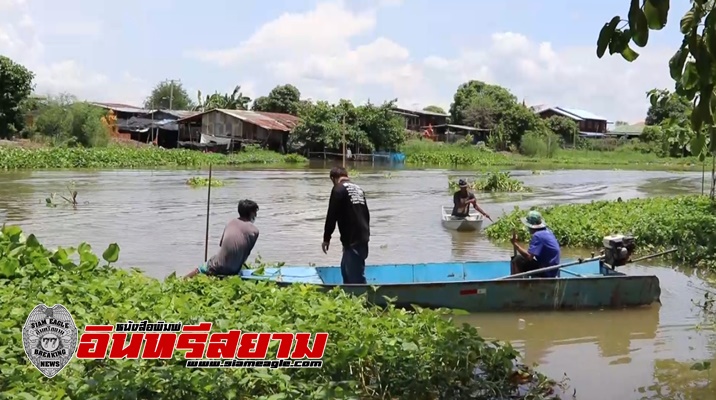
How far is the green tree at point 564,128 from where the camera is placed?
73.6m

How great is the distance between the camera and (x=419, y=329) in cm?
555

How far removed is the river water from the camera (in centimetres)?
726

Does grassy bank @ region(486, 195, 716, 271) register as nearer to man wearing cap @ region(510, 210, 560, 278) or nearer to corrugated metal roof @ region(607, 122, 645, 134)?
man wearing cap @ region(510, 210, 560, 278)

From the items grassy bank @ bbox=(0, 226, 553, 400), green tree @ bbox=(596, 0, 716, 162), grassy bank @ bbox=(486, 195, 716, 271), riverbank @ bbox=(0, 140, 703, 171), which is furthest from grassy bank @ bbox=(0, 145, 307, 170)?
green tree @ bbox=(596, 0, 716, 162)

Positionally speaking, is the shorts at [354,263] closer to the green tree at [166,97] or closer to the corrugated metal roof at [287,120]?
Answer: the corrugated metal roof at [287,120]

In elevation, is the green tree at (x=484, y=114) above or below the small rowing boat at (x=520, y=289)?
above

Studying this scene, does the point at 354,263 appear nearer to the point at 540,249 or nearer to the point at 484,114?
the point at 540,249

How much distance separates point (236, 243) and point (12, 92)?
42086 millimetres

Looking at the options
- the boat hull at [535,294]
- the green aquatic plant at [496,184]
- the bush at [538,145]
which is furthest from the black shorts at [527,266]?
the bush at [538,145]

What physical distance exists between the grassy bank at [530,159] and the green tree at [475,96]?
7481 millimetres

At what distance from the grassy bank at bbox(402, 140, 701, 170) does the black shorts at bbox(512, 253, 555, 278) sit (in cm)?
4307

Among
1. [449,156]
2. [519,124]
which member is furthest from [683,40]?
[519,124]

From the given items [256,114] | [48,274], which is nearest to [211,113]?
[256,114]

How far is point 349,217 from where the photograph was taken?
26.2ft
